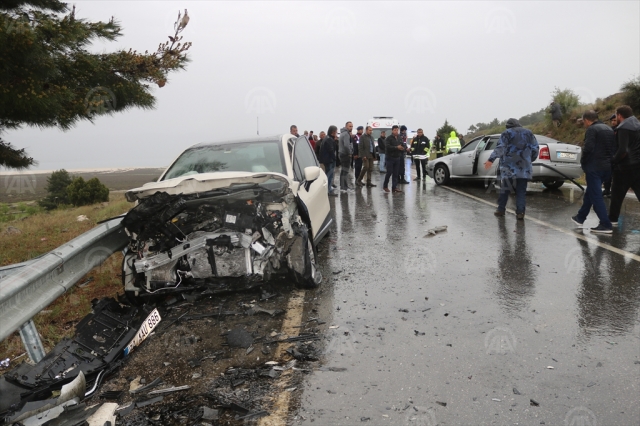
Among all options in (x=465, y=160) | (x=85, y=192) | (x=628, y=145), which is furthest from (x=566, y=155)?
(x=85, y=192)

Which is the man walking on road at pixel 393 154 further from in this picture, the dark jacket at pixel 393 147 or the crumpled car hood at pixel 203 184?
the crumpled car hood at pixel 203 184

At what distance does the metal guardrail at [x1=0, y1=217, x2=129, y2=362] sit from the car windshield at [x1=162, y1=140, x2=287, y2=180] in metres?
1.61

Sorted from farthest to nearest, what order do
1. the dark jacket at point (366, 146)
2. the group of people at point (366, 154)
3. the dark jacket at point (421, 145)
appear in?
the dark jacket at point (421, 145) < the dark jacket at point (366, 146) < the group of people at point (366, 154)

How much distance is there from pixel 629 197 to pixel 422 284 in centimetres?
939

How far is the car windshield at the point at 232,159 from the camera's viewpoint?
20.9 feet

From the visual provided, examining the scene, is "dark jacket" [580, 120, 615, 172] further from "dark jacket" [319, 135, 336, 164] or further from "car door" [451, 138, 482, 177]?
"dark jacket" [319, 135, 336, 164]

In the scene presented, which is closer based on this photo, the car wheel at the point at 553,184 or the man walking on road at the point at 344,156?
the car wheel at the point at 553,184

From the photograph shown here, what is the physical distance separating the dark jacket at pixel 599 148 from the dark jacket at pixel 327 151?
7763 millimetres

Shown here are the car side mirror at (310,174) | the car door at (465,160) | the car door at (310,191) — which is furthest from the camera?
the car door at (465,160)

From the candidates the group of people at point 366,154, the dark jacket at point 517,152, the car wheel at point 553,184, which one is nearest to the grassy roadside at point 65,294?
the group of people at point 366,154

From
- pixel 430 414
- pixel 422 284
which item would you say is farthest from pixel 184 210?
Result: pixel 430 414

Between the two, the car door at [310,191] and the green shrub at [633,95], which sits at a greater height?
the green shrub at [633,95]

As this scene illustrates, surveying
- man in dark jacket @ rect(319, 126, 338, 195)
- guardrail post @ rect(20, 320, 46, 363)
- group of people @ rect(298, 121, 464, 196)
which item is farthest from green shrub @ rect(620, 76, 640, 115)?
guardrail post @ rect(20, 320, 46, 363)

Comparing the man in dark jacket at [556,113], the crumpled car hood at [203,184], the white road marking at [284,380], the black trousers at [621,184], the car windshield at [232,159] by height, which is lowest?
the white road marking at [284,380]
